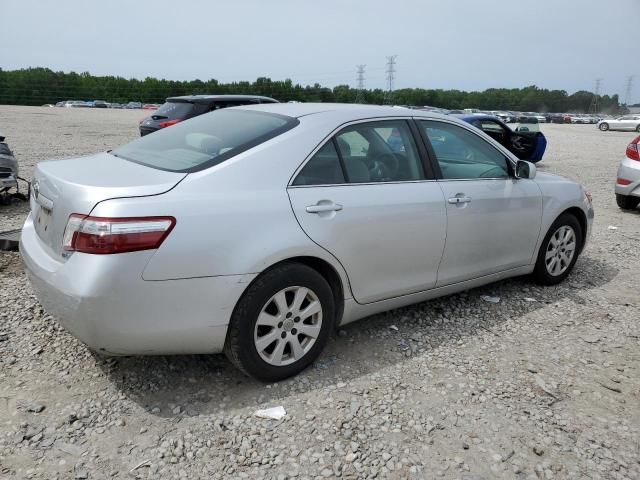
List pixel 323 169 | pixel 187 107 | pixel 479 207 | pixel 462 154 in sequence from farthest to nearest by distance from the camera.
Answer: pixel 187 107 < pixel 462 154 < pixel 479 207 < pixel 323 169

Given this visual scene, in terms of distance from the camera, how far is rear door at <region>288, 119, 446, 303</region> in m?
3.14

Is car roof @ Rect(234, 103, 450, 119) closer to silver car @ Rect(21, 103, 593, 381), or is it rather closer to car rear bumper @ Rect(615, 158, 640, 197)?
silver car @ Rect(21, 103, 593, 381)

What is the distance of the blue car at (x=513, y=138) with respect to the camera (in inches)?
489

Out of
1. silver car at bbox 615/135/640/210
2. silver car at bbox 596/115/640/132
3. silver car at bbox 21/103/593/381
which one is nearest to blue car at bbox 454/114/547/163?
silver car at bbox 615/135/640/210

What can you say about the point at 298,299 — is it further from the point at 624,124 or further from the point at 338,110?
the point at 624,124

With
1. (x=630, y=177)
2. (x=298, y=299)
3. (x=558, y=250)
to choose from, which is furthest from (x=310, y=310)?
(x=630, y=177)

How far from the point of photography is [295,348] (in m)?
3.15

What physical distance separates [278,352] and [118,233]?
1.13 m

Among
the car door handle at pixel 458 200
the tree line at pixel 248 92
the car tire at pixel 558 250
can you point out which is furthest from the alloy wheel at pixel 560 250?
the tree line at pixel 248 92

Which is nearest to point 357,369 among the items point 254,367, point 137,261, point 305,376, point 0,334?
point 305,376

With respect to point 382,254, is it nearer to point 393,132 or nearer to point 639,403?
point 393,132

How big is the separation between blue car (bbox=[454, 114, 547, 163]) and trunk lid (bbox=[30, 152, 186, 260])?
1047cm

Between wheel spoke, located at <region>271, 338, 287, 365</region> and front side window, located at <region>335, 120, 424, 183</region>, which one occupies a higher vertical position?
front side window, located at <region>335, 120, 424, 183</region>

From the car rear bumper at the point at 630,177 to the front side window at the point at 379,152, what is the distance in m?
5.89
